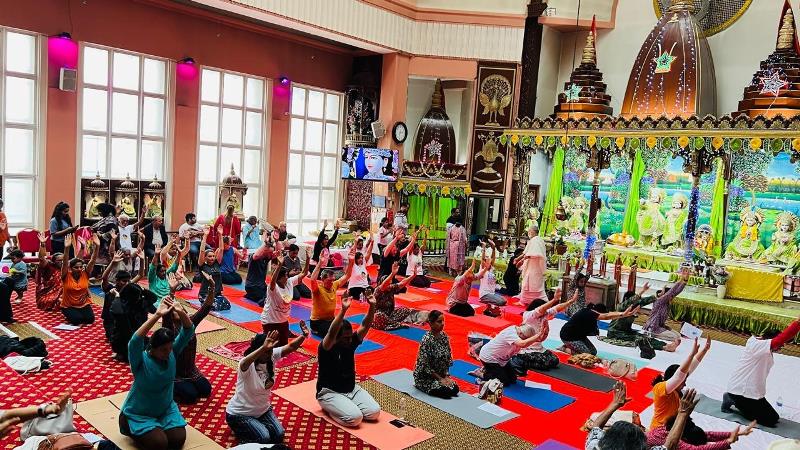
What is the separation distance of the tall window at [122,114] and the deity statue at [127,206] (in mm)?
692

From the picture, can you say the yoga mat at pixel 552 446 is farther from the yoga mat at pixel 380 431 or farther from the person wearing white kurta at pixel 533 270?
the person wearing white kurta at pixel 533 270

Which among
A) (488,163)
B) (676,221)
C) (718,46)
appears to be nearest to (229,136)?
(488,163)

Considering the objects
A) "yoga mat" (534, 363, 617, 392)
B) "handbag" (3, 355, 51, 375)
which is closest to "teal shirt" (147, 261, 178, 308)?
"handbag" (3, 355, 51, 375)

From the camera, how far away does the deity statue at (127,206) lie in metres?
11.8

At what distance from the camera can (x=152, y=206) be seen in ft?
40.4

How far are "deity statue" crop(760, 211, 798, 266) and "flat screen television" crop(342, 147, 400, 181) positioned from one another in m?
7.94

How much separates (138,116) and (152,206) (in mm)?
1811

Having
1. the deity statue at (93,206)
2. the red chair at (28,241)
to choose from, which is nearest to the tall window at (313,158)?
the deity statue at (93,206)

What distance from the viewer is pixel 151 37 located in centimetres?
1235

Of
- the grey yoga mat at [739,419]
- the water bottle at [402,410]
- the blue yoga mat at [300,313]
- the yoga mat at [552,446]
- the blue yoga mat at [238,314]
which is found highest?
the yoga mat at [552,446]

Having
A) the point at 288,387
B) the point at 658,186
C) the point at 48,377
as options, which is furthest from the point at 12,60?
the point at 658,186

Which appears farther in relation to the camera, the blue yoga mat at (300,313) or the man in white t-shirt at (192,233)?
the man in white t-shirt at (192,233)

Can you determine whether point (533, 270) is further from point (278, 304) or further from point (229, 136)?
point (229, 136)

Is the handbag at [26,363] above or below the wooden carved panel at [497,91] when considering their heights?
below
